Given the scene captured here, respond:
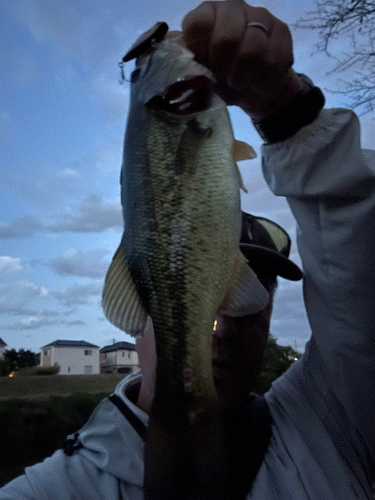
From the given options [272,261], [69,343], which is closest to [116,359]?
[69,343]

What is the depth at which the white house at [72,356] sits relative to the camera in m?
33.0

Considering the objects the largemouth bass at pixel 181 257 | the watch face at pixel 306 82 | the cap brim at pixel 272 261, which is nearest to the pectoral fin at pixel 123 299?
the largemouth bass at pixel 181 257

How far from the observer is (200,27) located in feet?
3.89

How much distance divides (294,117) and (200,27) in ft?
1.73

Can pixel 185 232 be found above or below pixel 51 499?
above

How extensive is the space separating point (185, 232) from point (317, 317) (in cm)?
93

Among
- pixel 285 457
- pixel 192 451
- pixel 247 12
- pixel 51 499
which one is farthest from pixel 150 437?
pixel 247 12

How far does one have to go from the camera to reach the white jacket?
4.93ft

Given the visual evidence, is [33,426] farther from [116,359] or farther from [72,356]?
[72,356]

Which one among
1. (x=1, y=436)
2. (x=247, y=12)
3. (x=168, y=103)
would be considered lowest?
(x=1, y=436)

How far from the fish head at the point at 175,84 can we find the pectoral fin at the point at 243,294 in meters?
0.54

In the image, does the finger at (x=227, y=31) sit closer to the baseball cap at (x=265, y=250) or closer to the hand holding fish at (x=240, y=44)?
the hand holding fish at (x=240, y=44)

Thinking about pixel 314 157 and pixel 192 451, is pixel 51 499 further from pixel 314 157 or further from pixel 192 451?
pixel 314 157

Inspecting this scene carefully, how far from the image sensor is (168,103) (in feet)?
4.16
